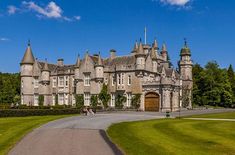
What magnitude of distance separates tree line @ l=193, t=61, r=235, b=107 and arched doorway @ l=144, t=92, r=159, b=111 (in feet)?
79.0

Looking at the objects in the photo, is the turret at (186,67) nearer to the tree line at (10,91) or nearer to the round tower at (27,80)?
the round tower at (27,80)

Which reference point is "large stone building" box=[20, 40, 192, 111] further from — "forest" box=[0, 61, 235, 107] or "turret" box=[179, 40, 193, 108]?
"forest" box=[0, 61, 235, 107]

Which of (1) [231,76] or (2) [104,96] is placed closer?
(2) [104,96]

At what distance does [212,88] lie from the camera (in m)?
79.0

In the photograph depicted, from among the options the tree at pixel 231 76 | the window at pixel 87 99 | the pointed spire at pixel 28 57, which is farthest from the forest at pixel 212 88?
the window at pixel 87 99

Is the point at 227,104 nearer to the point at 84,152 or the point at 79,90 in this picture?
the point at 79,90

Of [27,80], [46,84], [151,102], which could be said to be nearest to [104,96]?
[151,102]

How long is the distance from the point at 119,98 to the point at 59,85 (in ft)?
49.7

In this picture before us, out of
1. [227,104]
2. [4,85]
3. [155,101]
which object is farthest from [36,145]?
[4,85]

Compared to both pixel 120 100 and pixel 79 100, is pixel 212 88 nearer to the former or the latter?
pixel 120 100

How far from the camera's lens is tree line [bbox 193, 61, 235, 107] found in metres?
78.9

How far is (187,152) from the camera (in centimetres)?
1587

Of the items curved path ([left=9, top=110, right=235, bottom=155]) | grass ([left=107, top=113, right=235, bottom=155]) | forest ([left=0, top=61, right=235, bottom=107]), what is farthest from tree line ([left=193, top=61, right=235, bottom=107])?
curved path ([left=9, top=110, right=235, bottom=155])

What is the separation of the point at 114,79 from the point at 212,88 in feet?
89.0
